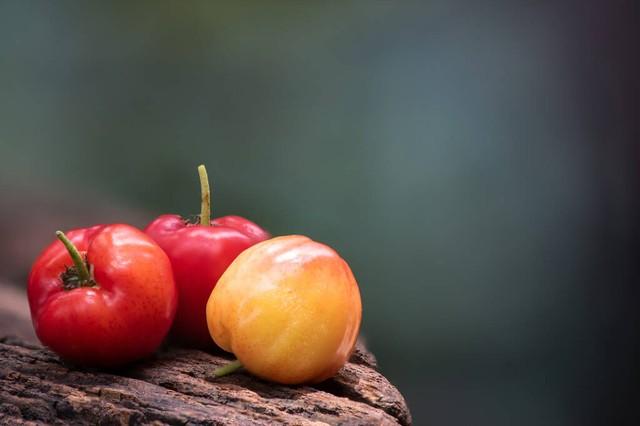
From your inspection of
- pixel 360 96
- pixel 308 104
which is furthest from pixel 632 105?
pixel 308 104

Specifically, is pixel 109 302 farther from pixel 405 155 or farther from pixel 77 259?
pixel 405 155

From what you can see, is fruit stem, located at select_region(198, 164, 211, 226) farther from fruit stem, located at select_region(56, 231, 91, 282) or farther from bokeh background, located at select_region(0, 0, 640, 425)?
bokeh background, located at select_region(0, 0, 640, 425)

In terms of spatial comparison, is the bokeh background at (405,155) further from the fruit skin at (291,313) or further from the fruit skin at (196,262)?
the fruit skin at (291,313)

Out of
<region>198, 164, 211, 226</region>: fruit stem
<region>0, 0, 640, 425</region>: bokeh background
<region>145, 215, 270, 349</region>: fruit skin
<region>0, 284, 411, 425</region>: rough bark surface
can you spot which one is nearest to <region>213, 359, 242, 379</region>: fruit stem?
<region>0, 284, 411, 425</region>: rough bark surface

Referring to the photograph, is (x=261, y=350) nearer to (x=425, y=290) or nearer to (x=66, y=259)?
(x=66, y=259)

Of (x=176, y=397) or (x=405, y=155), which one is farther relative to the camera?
(x=405, y=155)

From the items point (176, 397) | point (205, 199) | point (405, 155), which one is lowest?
point (176, 397)

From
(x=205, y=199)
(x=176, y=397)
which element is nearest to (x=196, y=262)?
(x=205, y=199)

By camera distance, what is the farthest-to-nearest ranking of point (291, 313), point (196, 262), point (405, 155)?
point (405, 155)
point (196, 262)
point (291, 313)
